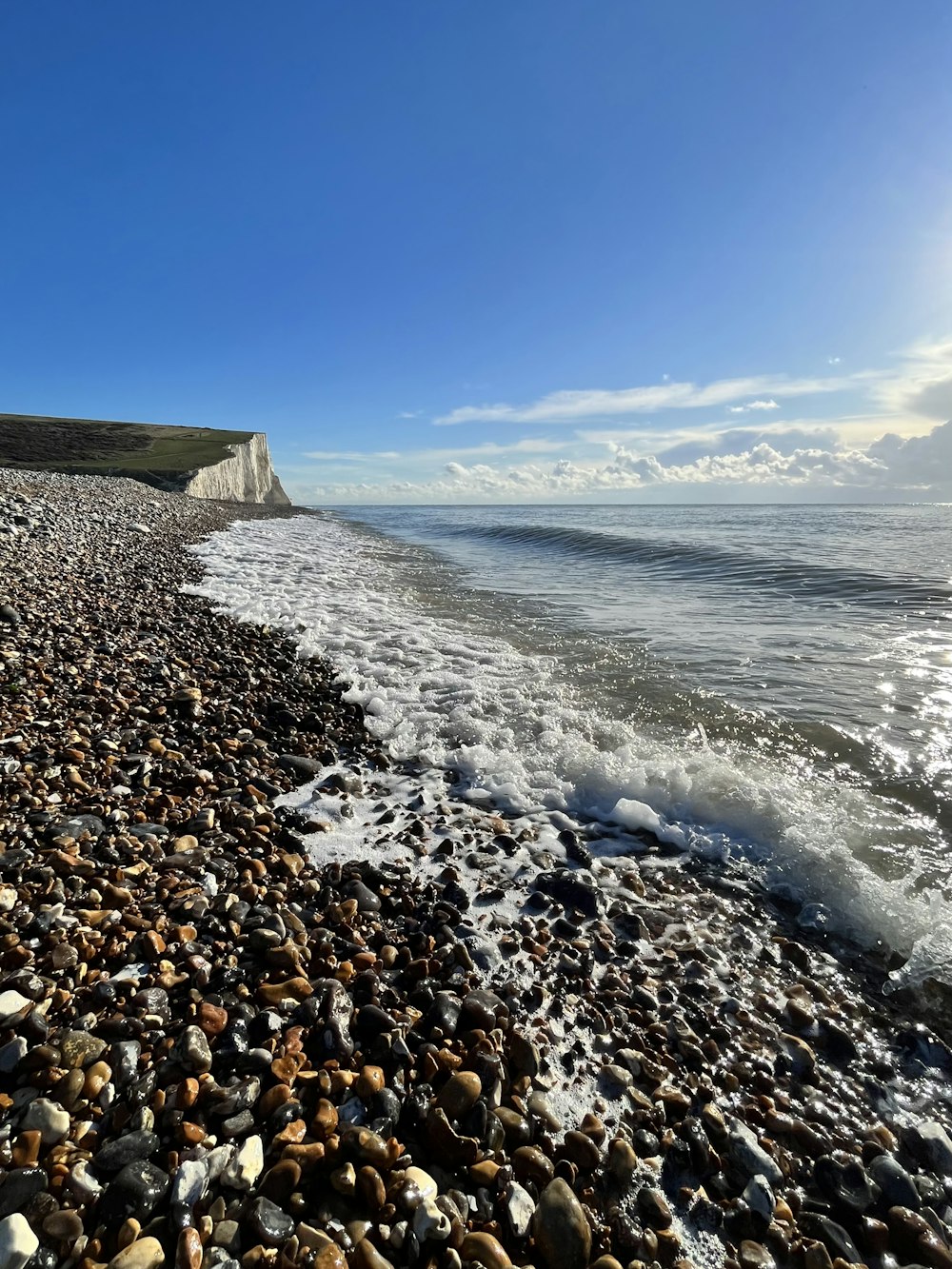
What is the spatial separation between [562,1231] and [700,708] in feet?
20.2

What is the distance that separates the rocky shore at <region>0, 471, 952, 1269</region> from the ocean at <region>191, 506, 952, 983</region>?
1.89 ft

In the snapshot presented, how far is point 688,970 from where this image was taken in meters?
3.47

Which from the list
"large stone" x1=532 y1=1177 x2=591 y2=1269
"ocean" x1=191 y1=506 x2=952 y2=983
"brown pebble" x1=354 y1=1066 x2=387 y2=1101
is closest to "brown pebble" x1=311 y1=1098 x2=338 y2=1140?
"brown pebble" x1=354 y1=1066 x2=387 y2=1101

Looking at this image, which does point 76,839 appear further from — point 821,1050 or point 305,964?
point 821,1050

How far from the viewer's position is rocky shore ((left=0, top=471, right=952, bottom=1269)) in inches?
80.1

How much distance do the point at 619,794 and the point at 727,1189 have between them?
3.23 meters

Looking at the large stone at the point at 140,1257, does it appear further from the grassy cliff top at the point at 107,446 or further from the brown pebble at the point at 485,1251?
the grassy cliff top at the point at 107,446

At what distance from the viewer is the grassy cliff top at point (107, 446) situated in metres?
47.8

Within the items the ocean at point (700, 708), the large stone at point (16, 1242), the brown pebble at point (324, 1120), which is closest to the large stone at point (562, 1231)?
the brown pebble at point (324, 1120)

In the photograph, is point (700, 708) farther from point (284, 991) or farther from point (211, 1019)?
point (211, 1019)

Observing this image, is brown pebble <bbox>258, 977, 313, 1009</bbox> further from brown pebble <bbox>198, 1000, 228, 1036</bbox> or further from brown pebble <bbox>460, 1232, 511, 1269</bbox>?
brown pebble <bbox>460, 1232, 511, 1269</bbox>

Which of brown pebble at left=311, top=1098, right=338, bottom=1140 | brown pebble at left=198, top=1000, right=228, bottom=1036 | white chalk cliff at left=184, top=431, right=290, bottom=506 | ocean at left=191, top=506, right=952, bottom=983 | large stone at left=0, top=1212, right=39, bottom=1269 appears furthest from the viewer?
white chalk cliff at left=184, top=431, right=290, bottom=506

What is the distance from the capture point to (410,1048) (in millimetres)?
2715

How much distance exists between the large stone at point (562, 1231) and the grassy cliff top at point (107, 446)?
53701 millimetres
